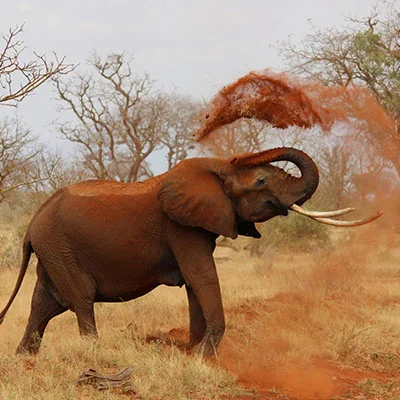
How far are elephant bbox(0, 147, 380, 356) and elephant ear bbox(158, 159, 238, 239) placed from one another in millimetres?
11

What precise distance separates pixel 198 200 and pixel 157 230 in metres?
0.67

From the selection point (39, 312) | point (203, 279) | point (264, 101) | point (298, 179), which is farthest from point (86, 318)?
point (264, 101)

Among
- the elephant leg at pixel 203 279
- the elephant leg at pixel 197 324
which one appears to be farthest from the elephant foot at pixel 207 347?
the elephant leg at pixel 197 324

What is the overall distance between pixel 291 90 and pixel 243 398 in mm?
3973

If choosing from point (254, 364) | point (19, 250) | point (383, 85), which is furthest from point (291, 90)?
point (19, 250)

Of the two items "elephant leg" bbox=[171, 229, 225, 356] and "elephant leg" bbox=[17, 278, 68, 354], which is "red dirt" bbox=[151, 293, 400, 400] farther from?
"elephant leg" bbox=[17, 278, 68, 354]

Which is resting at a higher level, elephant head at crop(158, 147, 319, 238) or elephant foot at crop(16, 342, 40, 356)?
elephant head at crop(158, 147, 319, 238)

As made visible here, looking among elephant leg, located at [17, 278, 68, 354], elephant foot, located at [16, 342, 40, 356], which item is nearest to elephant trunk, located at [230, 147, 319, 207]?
elephant leg, located at [17, 278, 68, 354]

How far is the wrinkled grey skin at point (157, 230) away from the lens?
327 inches

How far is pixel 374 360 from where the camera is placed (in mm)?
8922

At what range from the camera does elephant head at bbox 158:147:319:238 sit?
8305mm

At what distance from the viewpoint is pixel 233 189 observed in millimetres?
8508

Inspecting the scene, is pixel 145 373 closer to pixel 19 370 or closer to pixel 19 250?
pixel 19 370

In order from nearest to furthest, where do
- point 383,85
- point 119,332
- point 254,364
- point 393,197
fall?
point 254,364 < point 119,332 < point 393,197 < point 383,85
